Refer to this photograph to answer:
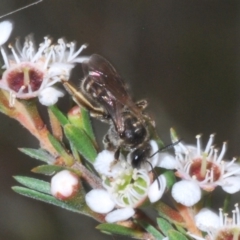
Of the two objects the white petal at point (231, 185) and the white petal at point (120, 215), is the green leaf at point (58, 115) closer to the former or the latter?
the white petal at point (120, 215)

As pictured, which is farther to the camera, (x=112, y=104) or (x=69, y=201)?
(x=112, y=104)

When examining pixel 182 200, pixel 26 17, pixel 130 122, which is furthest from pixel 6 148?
pixel 182 200

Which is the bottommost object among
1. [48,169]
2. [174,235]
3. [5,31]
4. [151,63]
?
[174,235]

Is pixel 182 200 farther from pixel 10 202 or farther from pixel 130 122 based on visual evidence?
pixel 10 202

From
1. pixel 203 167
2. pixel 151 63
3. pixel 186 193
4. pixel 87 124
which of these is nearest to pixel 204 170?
pixel 203 167

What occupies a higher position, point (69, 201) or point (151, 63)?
point (151, 63)

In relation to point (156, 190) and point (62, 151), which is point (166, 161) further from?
point (62, 151)
